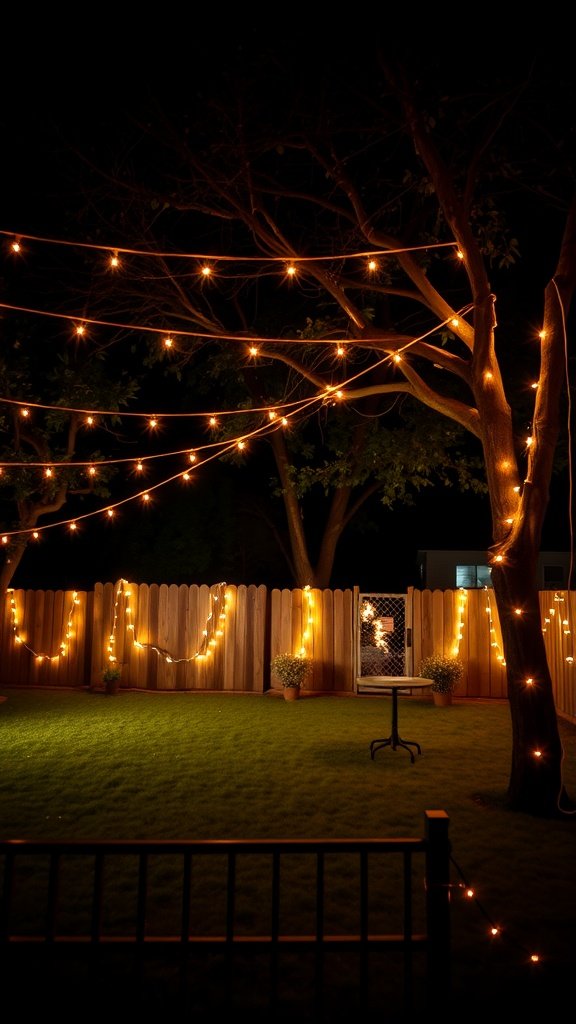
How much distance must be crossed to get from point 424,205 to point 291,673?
7.39m

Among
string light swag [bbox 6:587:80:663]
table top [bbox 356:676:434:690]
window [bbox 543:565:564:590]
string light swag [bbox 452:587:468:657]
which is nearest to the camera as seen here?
table top [bbox 356:676:434:690]

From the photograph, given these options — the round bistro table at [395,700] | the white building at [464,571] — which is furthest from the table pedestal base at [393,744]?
the white building at [464,571]

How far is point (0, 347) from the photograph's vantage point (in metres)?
12.0

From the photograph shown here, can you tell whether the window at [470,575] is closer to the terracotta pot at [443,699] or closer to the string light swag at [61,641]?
the terracotta pot at [443,699]

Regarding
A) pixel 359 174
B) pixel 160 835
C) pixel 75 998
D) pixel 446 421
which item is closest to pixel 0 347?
pixel 359 174

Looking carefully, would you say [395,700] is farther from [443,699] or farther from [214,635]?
[214,635]

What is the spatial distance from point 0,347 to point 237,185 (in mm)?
5538

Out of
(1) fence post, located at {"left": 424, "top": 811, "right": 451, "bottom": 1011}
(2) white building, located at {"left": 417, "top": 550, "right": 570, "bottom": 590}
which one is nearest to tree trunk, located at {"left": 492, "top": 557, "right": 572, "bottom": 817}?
(1) fence post, located at {"left": 424, "top": 811, "right": 451, "bottom": 1011}

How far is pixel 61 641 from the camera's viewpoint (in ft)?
44.3

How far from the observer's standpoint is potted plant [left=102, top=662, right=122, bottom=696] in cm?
1264

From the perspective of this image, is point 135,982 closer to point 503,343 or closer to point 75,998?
point 75,998

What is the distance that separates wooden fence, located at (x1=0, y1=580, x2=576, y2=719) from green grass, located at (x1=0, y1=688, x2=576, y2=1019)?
160 cm

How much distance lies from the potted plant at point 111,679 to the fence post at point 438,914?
10495mm

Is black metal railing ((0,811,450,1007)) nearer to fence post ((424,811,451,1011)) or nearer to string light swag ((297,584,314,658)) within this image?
fence post ((424,811,451,1011))
